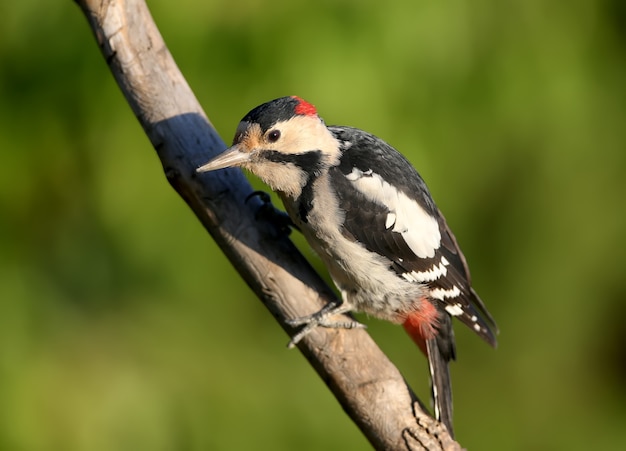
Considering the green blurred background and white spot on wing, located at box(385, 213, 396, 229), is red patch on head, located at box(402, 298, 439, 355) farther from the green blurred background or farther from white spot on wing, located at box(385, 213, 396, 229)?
the green blurred background

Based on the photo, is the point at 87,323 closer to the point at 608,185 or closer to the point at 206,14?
the point at 206,14

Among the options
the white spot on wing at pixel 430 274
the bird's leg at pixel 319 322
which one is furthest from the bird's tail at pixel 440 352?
the bird's leg at pixel 319 322

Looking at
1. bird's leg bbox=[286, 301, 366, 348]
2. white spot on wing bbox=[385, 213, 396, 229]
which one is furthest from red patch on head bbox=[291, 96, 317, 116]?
bird's leg bbox=[286, 301, 366, 348]

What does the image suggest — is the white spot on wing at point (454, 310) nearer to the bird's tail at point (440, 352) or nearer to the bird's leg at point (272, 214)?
the bird's tail at point (440, 352)

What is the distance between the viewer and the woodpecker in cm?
234

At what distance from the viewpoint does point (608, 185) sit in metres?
3.35

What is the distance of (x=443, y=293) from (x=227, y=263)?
101 centimetres

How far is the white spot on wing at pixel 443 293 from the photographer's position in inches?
98.9

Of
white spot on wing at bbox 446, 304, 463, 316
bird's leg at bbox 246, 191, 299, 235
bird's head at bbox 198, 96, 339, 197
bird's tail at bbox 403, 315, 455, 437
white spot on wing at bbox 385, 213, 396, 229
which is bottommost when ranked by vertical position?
bird's tail at bbox 403, 315, 455, 437

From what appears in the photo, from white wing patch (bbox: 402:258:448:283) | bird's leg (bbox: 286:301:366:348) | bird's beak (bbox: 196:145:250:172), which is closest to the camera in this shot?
bird's beak (bbox: 196:145:250:172)

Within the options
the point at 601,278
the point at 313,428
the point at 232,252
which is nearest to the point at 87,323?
the point at 313,428

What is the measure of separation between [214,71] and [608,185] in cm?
149

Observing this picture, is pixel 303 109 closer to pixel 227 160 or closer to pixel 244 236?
pixel 227 160

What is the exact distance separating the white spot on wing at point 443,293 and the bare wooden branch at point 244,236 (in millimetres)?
243
